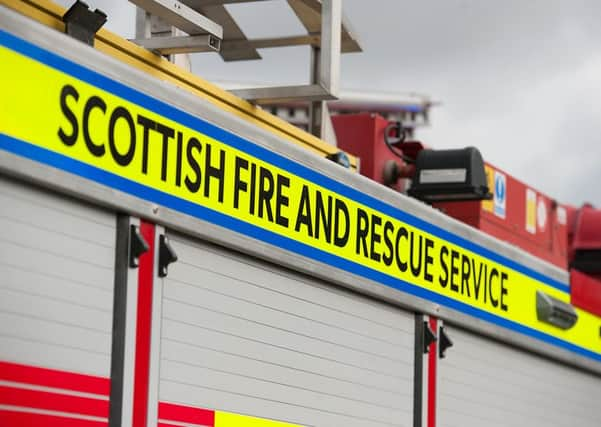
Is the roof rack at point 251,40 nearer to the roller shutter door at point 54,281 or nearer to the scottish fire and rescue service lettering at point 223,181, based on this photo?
the scottish fire and rescue service lettering at point 223,181

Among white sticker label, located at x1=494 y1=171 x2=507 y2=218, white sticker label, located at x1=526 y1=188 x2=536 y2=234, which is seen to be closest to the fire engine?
white sticker label, located at x1=494 y1=171 x2=507 y2=218

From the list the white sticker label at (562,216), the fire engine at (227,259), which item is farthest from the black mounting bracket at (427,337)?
the white sticker label at (562,216)

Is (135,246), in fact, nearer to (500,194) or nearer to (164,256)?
(164,256)

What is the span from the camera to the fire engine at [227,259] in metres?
3.26

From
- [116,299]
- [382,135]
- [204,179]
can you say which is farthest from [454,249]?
[116,299]

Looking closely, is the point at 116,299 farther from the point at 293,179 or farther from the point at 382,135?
the point at 382,135

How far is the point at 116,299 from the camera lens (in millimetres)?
3514

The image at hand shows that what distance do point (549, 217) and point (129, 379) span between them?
4.02 m

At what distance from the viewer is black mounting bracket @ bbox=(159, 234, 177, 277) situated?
3.68m

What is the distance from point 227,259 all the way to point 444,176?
1883mm

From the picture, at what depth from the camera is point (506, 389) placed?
5566 mm

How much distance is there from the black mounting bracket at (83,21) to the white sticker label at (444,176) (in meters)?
2.30

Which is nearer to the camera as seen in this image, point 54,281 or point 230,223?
point 54,281

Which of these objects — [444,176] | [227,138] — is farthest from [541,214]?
[227,138]
